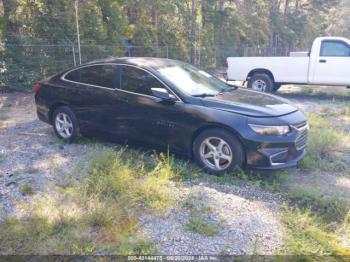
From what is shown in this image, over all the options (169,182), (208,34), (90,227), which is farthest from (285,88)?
(90,227)

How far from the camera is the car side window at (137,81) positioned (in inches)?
205

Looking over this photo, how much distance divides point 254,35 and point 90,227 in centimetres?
2568

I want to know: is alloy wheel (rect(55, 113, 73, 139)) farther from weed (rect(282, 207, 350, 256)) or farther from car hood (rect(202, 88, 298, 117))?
weed (rect(282, 207, 350, 256))

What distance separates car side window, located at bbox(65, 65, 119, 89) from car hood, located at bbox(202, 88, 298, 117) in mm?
1627

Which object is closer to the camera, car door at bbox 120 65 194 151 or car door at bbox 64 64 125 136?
car door at bbox 120 65 194 151

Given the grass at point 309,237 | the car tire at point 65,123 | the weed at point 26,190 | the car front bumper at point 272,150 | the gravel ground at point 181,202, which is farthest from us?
the car tire at point 65,123

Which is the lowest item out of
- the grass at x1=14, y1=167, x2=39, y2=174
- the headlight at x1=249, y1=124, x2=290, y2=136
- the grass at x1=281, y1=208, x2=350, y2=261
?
the grass at x1=281, y1=208, x2=350, y2=261

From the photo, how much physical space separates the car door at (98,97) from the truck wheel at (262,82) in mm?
7171

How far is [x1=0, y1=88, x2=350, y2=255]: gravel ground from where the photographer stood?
3.32 meters

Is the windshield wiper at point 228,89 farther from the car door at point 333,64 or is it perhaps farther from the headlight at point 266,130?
the car door at point 333,64

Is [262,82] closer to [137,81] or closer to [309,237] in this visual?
[137,81]

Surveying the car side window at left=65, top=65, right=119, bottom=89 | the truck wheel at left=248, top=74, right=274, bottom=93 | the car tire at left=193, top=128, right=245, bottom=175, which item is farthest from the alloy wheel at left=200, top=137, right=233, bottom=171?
the truck wheel at left=248, top=74, right=274, bottom=93

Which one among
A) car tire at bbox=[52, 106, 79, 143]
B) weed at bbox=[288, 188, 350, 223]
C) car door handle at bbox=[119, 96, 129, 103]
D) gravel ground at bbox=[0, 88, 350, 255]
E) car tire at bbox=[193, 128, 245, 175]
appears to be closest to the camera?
gravel ground at bbox=[0, 88, 350, 255]

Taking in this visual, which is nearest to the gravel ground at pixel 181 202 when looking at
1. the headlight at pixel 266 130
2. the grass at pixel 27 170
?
the grass at pixel 27 170
